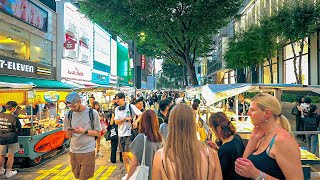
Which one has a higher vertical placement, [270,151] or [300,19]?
[300,19]

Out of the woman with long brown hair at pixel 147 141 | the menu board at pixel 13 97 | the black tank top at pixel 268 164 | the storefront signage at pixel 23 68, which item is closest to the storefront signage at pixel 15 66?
the storefront signage at pixel 23 68

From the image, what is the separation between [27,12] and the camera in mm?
20719

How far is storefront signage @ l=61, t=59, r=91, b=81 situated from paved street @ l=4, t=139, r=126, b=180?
1895cm

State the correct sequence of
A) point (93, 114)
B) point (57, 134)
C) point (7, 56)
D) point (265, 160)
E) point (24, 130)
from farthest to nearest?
point (7, 56), point (57, 134), point (24, 130), point (93, 114), point (265, 160)

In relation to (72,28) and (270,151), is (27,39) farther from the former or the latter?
(270,151)

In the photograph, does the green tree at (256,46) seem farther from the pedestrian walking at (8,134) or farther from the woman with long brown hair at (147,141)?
the woman with long brown hair at (147,141)

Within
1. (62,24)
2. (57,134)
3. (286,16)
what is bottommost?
(57,134)

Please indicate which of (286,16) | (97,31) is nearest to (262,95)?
(286,16)

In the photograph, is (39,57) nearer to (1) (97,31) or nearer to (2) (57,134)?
(2) (57,134)

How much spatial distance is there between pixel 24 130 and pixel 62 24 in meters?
20.1

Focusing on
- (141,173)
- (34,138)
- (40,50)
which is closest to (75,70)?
(40,50)

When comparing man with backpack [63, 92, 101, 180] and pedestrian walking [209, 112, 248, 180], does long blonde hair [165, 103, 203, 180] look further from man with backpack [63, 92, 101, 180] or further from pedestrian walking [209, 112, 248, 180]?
man with backpack [63, 92, 101, 180]

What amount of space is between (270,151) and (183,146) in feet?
2.08

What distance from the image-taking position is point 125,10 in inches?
787
